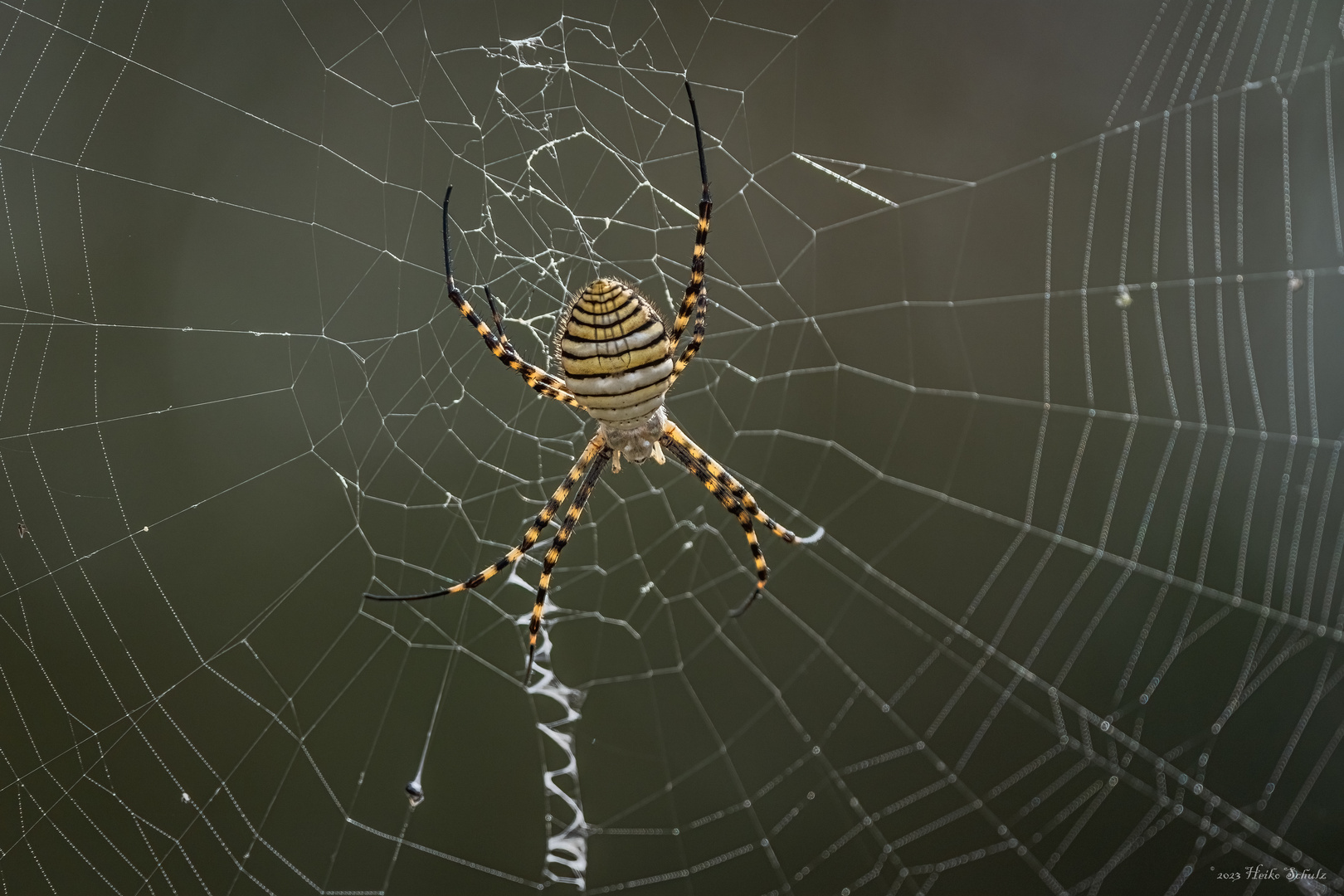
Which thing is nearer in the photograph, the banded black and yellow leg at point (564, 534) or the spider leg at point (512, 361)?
the spider leg at point (512, 361)

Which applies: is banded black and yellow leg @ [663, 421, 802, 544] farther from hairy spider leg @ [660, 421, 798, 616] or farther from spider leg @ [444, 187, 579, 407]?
spider leg @ [444, 187, 579, 407]

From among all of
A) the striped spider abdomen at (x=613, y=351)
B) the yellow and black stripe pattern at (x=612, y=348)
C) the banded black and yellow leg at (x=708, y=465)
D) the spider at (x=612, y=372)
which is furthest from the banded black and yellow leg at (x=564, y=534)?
the yellow and black stripe pattern at (x=612, y=348)

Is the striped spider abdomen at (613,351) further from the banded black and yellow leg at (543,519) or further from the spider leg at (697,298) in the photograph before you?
the banded black and yellow leg at (543,519)

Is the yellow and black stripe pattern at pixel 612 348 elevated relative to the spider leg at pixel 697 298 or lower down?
lower down

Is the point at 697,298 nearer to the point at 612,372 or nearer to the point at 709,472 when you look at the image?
the point at 612,372

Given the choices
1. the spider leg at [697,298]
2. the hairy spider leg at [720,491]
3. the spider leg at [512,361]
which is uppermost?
the spider leg at [697,298]
